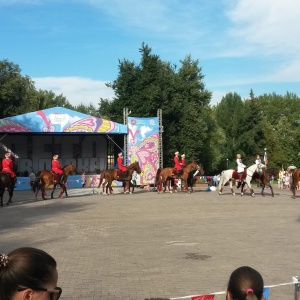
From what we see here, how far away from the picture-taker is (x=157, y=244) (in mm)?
12453

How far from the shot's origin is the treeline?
5256 cm

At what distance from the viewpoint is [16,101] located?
62.8 m

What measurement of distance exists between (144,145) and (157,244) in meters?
26.3

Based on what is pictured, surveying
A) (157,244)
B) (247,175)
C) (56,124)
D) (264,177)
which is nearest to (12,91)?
(56,124)

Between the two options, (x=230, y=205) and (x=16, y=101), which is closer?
(x=230, y=205)

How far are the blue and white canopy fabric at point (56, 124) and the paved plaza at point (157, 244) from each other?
15.0m

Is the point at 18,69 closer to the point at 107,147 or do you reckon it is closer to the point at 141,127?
the point at 107,147

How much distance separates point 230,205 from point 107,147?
861 inches

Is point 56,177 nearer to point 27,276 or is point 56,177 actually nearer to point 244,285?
point 244,285

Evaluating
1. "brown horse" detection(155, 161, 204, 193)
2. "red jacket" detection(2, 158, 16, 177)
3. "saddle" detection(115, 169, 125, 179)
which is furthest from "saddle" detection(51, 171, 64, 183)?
"brown horse" detection(155, 161, 204, 193)

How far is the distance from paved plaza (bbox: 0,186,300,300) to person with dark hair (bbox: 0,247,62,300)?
5422 millimetres

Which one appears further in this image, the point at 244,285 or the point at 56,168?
the point at 56,168

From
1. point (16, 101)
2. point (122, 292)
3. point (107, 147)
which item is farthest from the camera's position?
point (16, 101)

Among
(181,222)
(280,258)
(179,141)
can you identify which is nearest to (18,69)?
(179,141)
